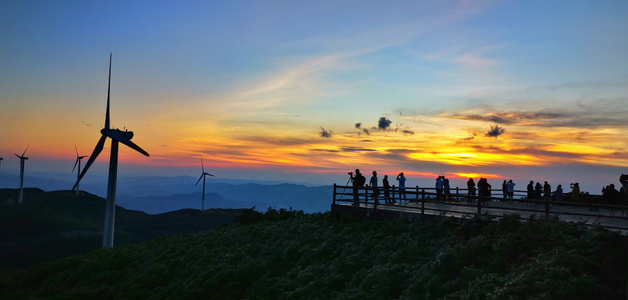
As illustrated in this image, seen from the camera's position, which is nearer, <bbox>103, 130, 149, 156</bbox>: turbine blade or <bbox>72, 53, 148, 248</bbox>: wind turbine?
<bbox>72, 53, 148, 248</bbox>: wind turbine

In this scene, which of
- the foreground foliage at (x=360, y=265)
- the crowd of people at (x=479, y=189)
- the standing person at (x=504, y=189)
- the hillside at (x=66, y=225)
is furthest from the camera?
the hillside at (x=66, y=225)

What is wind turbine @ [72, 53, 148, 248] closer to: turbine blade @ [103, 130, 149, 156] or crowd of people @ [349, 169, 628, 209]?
turbine blade @ [103, 130, 149, 156]

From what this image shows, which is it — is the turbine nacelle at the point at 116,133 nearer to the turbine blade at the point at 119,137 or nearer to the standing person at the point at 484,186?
the turbine blade at the point at 119,137

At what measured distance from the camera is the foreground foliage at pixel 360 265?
49.2ft

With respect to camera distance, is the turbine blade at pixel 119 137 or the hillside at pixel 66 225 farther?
the hillside at pixel 66 225

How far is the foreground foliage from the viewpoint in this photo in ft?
49.2

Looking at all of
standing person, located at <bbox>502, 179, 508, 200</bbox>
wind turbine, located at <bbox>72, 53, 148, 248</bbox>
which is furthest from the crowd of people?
wind turbine, located at <bbox>72, 53, 148, 248</bbox>

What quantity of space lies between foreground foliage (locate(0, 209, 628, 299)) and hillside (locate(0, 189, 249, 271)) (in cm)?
3564

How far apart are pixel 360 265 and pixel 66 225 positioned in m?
80.1

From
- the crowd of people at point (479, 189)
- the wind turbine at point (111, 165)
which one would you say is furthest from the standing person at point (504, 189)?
the wind turbine at point (111, 165)

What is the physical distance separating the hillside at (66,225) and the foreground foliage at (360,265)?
3564cm

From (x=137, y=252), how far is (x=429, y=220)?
857 inches

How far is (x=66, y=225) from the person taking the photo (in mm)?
84188

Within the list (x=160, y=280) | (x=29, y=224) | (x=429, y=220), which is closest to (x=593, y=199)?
(x=429, y=220)
